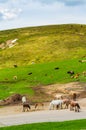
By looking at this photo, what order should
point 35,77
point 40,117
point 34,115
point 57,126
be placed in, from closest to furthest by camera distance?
point 57,126, point 40,117, point 34,115, point 35,77

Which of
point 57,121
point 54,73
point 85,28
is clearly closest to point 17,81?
point 54,73

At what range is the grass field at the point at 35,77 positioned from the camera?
7012cm

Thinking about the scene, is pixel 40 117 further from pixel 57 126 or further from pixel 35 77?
pixel 35 77

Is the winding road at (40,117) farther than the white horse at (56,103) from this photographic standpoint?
No

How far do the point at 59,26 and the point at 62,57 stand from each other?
44.0m

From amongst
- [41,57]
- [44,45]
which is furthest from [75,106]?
[44,45]

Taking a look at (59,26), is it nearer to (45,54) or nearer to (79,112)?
(45,54)

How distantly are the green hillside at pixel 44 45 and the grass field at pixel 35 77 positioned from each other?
25.2m

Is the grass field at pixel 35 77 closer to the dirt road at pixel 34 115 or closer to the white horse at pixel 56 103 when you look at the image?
the dirt road at pixel 34 115

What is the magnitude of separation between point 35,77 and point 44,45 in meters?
51.3

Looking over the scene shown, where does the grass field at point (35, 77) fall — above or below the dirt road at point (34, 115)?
above

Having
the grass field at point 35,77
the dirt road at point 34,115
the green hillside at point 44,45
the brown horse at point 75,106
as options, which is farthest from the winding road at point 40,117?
the green hillside at point 44,45

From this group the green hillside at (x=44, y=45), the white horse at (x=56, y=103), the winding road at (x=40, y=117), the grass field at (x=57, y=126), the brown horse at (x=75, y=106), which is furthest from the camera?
the green hillside at (x=44, y=45)

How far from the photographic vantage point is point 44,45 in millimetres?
129625
